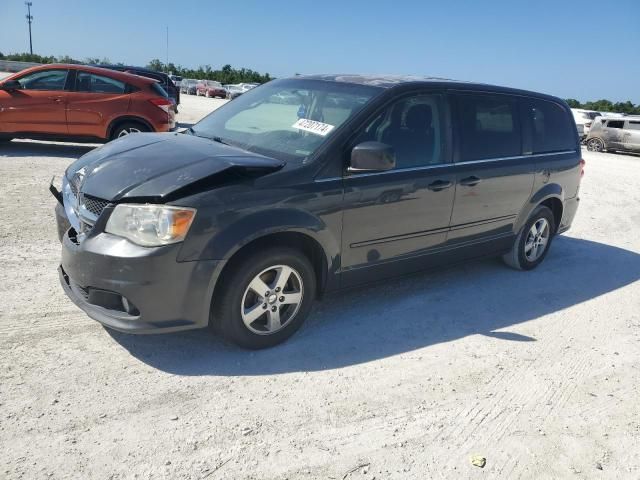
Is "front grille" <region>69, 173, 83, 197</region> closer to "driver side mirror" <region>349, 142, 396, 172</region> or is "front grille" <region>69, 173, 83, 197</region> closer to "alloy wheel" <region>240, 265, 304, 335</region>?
"alloy wheel" <region>240, 265, 304, 335</region>

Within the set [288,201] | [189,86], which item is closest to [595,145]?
[288,201]

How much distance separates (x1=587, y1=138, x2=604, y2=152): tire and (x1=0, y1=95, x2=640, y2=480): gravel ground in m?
19.9

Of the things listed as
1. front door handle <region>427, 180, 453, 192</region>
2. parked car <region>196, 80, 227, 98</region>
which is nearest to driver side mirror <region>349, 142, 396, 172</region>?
front door handle <region>427, 180, 453, 192</region>

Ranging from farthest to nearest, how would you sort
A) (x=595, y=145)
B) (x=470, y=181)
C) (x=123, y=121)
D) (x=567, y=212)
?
(x=595, y=145), (x=123, y=121), (x=567, y=212), (x=470, y=181)

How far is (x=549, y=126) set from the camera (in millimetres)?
5520

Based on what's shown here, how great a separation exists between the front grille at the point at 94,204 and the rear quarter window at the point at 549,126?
12.8 feet

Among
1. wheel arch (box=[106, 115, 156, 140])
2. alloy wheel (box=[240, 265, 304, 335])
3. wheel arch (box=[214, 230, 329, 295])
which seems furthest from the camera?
wheel arch (box=[106, 115, 156, 140])

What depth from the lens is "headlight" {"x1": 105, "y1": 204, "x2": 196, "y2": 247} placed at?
118 inches

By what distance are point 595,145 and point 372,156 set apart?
2227 cm

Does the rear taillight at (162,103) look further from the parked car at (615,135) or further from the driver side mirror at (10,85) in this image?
the parked car at (615,135)

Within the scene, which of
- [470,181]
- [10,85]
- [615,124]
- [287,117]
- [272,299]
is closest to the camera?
[272,299]

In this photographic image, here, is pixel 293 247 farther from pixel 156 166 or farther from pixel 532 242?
pixel 532 242

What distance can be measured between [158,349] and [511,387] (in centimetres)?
226

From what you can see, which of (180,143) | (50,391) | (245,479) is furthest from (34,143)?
(245,479)
